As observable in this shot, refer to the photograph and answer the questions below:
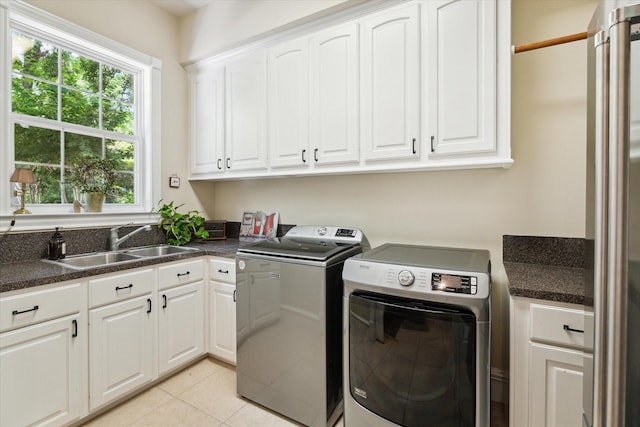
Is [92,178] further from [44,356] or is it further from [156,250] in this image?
[44,356]

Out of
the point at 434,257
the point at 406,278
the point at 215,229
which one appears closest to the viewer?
the point at 406,278

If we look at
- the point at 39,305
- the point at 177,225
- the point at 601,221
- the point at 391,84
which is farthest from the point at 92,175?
the point at 601,221

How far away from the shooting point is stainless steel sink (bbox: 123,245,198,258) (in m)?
2.35

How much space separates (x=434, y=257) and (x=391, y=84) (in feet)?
3.43

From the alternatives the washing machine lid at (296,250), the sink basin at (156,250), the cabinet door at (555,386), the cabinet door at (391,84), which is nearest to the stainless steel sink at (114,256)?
the sink basin at (156,250)

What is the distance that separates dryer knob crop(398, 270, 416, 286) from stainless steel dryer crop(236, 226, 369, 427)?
0.41 metres

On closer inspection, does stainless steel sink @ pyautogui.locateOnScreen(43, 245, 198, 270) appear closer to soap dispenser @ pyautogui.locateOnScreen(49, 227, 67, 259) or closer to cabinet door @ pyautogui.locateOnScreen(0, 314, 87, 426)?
soap dispenser @ pyautogui.locateOnScreen(49, 227, 67, 259)

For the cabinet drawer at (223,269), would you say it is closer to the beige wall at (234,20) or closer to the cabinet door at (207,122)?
the cabinet door at (207,122)

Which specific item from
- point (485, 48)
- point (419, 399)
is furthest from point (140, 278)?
point (485, 48)

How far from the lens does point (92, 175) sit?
2266 millimetres

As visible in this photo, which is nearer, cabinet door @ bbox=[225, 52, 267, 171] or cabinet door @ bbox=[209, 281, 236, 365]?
cabinet door @ bbox=[209, 281, 236, 365]

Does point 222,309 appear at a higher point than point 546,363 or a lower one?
lower

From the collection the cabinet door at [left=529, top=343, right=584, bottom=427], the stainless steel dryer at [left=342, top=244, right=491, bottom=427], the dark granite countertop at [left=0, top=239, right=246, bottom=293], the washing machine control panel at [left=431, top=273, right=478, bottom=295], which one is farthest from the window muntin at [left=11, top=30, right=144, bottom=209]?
the cabinet door at [left=529, top=343, right=584, bottom=427]

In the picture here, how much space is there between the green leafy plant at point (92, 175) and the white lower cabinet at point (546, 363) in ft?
9.04
